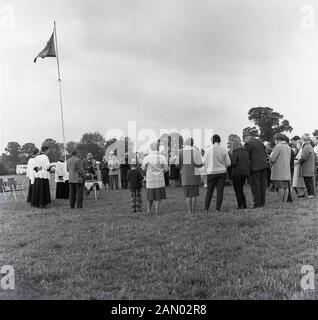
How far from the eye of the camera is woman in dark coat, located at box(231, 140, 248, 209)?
11039 millimetres

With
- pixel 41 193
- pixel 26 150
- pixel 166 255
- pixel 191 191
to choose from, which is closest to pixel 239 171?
pixel 191 191

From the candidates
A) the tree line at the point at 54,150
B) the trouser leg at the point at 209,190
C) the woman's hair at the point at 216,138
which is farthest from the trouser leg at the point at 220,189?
the tree line at the point at 54,150

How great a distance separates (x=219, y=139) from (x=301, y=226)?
346 centimetres

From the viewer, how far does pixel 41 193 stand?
14.0 m

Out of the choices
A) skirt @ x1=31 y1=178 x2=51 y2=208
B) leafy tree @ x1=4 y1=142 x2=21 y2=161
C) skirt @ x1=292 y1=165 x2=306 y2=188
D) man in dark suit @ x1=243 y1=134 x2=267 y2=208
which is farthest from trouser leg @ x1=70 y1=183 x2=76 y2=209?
leafy tree @ x1=4 y1=142 x2=21 y2=161

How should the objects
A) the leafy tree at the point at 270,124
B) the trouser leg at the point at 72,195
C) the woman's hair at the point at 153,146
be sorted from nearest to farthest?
the woman's hair at the point at 153,146
the trouser leg at the point at 72,195
the leafy tree at the point at 270,124

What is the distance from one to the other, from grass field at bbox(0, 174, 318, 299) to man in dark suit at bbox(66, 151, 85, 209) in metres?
2.65

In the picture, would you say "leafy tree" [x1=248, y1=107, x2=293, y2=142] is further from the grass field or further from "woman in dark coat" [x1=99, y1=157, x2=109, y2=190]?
the grass field

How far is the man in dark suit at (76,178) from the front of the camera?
13203 millimetres

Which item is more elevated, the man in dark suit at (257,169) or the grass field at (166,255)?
the man in dark suit at (257,169)

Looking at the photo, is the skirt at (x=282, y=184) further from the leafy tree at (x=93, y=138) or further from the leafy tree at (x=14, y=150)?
the leafy tree at (x=93, y=138)

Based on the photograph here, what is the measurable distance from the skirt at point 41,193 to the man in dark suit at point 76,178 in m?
1.21
